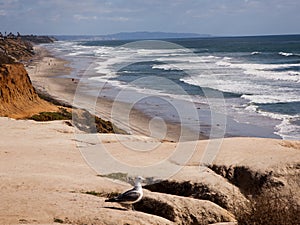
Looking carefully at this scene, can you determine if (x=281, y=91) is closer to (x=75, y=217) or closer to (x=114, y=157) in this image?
(x=114, y=157)

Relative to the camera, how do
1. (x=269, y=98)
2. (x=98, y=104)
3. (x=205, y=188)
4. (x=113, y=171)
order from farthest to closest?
(x=269, y=98) < (x=98, y=104) < (x=113, y=171) < (x=205, y=188)

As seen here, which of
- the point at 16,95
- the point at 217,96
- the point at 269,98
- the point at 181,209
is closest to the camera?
the point at 181,209

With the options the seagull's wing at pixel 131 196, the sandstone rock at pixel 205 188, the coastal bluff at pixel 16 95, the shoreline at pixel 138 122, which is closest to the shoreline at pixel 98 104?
the shoreline at pixel 138 122

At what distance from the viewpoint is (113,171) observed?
12.0m

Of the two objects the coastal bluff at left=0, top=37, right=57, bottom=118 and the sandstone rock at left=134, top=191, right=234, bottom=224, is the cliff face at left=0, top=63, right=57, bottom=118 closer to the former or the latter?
the coastal bluff at left=0, top=37, right=57, bottom=118

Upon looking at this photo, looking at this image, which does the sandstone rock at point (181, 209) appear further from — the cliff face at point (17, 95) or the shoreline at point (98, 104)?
the cliff face at point (17, 95)

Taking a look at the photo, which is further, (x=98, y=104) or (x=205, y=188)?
(x=98, y=104)

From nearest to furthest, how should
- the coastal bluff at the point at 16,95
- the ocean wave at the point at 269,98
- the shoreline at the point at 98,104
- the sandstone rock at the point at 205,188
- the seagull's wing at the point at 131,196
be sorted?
the seagull's wing at the point at 131,196 < the sandstone rock at the point at 205,188 < the shoreline at the point at 98,104 < the coastal bluff at the point at 16,95 < the ocean wave at the point at 269,98

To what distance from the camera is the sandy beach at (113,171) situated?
8.76m

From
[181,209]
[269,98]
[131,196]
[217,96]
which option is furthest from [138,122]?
[131,196]

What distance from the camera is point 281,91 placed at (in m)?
37.0

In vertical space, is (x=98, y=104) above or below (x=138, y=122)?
above

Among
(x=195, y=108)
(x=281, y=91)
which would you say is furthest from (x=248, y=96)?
(x=195, y=108)

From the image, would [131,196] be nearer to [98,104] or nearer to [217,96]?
[98,104]
